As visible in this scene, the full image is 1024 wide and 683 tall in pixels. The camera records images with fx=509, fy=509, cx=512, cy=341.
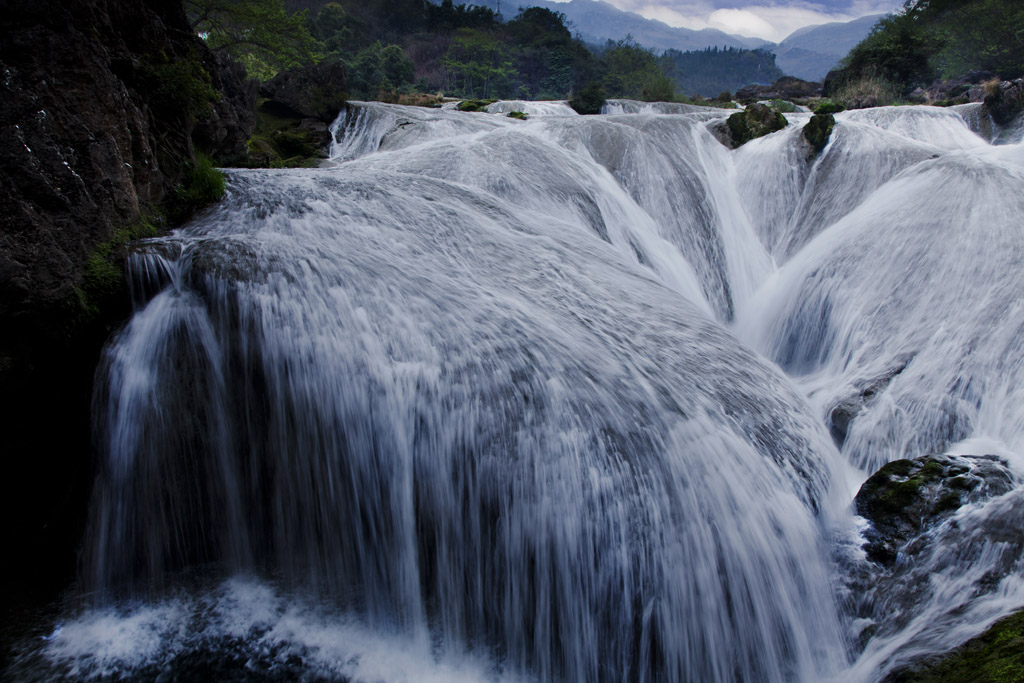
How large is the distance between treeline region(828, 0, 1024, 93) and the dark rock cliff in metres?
25.9

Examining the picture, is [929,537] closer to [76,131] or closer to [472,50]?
[76,131]

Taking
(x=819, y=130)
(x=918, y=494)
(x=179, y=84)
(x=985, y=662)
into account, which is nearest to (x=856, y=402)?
(x=918, y=494)

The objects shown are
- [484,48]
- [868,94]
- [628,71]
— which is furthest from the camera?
[628,71]

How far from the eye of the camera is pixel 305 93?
11.8 m

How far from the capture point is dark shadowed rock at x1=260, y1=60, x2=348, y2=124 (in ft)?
38.9

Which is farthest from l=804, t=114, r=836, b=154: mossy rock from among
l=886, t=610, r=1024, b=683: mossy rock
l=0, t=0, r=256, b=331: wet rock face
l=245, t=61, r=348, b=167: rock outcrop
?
l=245, t=61, r=348, b=167: rock outcrop

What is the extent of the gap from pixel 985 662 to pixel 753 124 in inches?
421

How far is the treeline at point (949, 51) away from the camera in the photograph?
826 inches

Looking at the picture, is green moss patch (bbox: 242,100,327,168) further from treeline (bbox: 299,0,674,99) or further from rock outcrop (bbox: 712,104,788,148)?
treeline (bbox: 299,0,674,99)

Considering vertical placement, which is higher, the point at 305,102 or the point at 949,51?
the point at 949,51

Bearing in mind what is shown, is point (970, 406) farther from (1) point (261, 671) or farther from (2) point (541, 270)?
(1) point (261, 671)

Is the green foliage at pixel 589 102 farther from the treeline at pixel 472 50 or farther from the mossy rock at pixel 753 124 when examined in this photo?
the treeline at pixel 472 50

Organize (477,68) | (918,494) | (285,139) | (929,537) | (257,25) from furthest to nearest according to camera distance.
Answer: (477,68) → (257,25) → (285,139) → (918,494) → (929,537)

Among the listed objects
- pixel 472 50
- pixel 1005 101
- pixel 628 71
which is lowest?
pixel 1005 101
